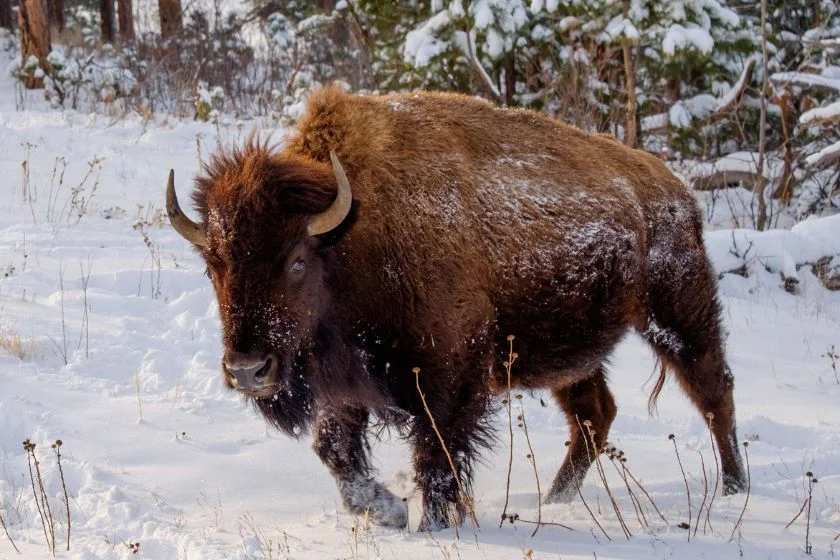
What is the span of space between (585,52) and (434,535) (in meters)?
9.28

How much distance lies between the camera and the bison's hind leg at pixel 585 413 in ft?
18.5

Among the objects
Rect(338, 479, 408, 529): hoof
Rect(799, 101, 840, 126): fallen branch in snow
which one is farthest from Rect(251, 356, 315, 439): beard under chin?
Rect(799, 101, 840, 126): fallen branch in snow

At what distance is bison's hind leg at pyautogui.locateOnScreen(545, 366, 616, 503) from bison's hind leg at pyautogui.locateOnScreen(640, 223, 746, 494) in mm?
431

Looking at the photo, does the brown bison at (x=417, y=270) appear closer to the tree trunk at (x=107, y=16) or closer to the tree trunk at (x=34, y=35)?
the tree trunk at (x=34, y=35)

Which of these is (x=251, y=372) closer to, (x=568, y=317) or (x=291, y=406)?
(x=291, y=406)

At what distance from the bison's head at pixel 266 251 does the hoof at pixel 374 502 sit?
0.60 metres

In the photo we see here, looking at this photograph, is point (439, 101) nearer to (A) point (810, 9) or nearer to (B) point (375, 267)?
(B) point (375, 267)

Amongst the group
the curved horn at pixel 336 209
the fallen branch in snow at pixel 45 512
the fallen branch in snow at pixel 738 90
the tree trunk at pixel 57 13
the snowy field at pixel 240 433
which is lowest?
the tree trunk at pixel 57 13

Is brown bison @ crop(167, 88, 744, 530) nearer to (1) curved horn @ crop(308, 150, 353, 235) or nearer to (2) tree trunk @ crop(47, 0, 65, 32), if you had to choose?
(1) curved horn @ crop(308, 150, 353, 235)

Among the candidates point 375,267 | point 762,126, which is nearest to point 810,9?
point 762,126

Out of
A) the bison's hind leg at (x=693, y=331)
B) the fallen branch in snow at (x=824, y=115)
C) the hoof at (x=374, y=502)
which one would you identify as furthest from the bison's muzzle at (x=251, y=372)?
the fallen branch in snow at (x=824, y=115)

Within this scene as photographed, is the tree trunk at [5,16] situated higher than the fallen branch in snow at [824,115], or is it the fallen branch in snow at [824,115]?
the fallen branch in snow at [824,115]

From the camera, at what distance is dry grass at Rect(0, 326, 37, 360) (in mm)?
6199

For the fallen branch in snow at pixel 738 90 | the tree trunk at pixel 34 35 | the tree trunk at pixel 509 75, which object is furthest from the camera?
the tree trunk at pixel 34 35
